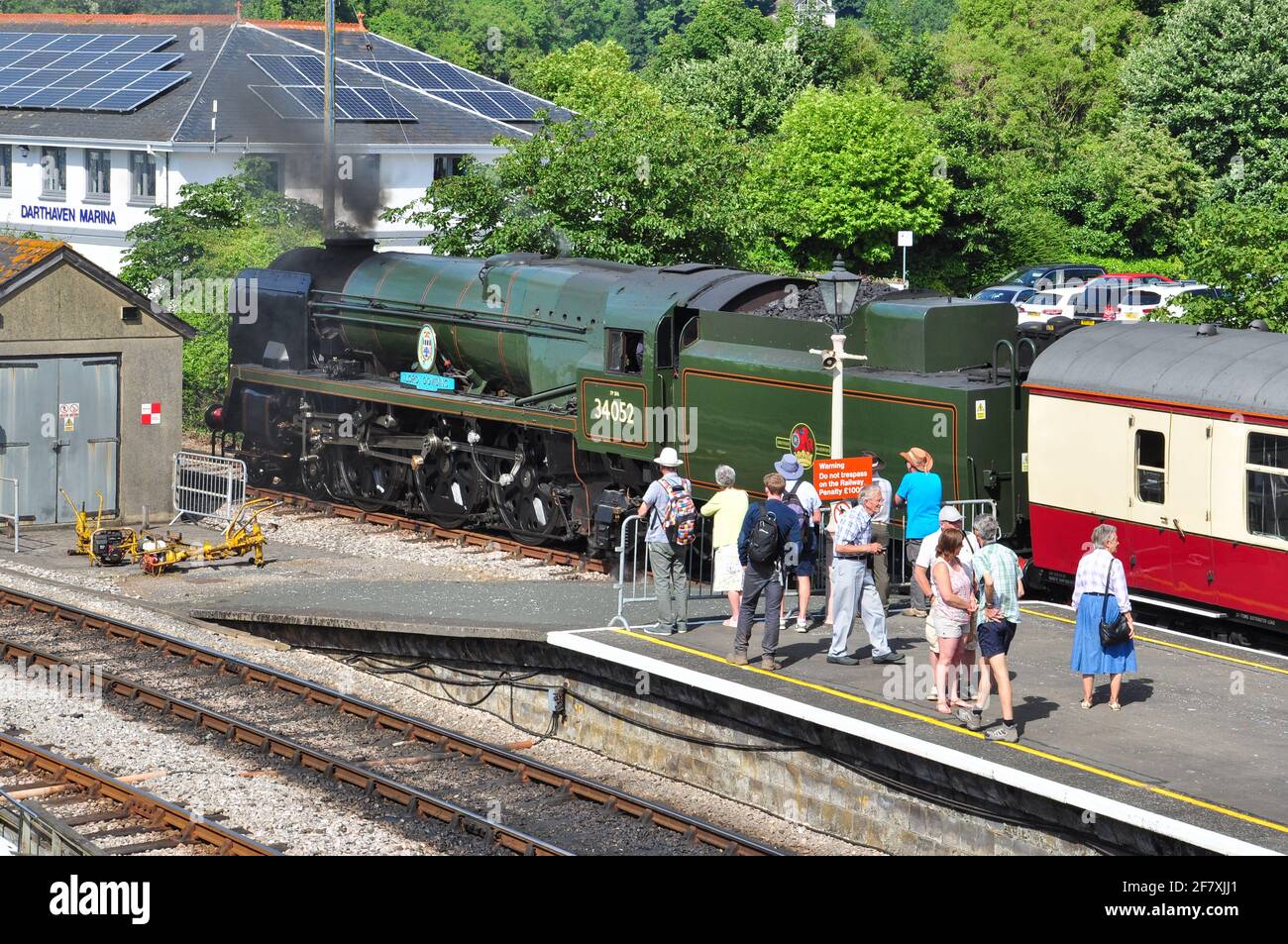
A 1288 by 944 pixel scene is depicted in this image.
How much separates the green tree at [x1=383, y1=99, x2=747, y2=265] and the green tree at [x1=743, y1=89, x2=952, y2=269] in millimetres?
12651

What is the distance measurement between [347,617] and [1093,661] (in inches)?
337

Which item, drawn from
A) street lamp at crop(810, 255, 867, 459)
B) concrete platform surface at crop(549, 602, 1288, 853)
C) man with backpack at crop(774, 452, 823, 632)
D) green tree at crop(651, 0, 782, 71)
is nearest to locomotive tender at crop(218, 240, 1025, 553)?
street lamp at crop(810, 255, 867, 459)

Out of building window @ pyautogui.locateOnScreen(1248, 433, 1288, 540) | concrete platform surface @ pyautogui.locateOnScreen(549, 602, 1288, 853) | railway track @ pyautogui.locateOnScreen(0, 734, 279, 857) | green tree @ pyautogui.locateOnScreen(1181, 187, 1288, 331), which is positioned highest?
green tree @ pyautogui.locateOnScreen(1181, 187, 1288, 331)

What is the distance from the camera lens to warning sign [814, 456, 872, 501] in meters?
16.0

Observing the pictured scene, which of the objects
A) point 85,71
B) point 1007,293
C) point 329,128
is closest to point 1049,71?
point 1007,293

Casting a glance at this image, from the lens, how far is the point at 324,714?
17000mm

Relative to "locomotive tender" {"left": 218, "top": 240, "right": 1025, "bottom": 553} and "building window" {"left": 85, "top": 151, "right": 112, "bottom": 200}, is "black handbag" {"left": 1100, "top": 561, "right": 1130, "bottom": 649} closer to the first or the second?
"locomotive tender" {"left": 218, "top": 240, "right": 1025, "bottom": 553}

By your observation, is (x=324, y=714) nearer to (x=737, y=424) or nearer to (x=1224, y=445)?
(x=737, y=424)

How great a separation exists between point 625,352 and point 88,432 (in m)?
8.63

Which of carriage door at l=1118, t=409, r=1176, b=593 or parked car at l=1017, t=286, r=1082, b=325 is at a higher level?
parked car at l=1017, t=286, r=1082, b=325

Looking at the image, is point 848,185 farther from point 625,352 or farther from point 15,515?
point 15,515

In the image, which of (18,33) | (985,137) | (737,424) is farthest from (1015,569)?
(18,33)

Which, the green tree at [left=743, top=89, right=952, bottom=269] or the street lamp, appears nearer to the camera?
the street lamp

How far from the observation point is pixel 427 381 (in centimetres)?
2489
